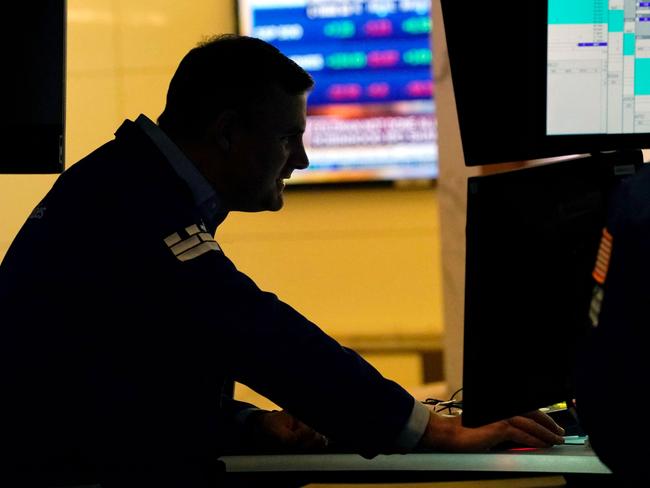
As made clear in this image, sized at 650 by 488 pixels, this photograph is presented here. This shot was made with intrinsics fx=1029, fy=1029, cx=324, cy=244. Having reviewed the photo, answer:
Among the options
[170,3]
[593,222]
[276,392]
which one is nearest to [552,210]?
[593,222]

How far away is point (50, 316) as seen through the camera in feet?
4.58

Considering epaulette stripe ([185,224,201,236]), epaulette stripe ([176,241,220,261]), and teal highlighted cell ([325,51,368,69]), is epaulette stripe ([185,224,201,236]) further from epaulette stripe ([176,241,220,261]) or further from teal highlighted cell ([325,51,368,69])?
teal highlighted cell ([325,51,368,69])

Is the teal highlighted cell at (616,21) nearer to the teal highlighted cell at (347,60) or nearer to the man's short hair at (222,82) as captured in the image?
the man's short hair at (222,82)

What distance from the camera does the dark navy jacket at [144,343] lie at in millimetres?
1331

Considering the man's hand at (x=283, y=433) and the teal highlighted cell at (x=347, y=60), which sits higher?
the teal highlighted cell at (x=347, y=60)

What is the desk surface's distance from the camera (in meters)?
1.31

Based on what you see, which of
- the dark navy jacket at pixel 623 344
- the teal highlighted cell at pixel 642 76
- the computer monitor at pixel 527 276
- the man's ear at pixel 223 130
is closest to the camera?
the dark navy jacket at pixel 623 344

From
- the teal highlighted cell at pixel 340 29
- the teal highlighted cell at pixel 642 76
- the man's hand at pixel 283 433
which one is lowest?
the man's hand at pixel 283 433

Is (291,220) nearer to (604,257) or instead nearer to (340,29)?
(340,29)

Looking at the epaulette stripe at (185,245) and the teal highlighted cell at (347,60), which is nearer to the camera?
the epaulette stripe at (185,245)

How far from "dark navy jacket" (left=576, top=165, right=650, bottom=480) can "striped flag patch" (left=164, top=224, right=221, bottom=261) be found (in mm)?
599

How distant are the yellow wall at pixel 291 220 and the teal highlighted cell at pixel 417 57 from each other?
1.56 feet

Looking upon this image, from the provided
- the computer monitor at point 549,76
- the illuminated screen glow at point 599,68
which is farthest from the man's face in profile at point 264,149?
the illuminated screen glow at point 599,68

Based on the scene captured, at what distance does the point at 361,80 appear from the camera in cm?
390
